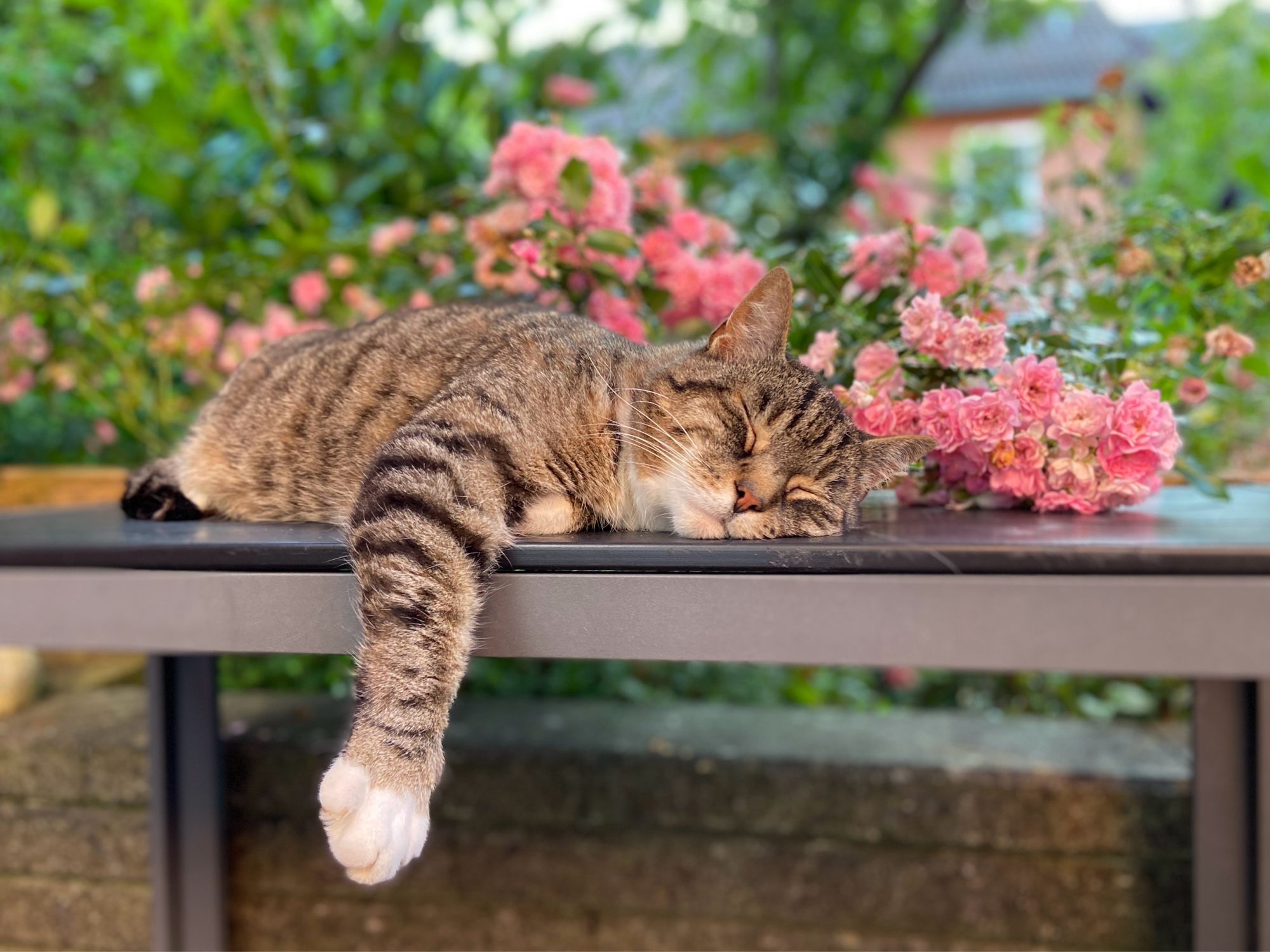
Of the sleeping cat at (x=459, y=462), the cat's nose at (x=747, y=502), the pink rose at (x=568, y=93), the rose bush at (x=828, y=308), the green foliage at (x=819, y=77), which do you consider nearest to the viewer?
the sleeping cat at (x=459, y=462)

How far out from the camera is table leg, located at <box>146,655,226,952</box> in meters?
1.41

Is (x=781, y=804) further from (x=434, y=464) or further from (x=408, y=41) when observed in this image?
(x=408, y=41)

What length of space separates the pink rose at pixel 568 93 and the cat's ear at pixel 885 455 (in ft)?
5.53

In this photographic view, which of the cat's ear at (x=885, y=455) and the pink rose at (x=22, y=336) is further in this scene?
the pink rose at (x=22, y=336)

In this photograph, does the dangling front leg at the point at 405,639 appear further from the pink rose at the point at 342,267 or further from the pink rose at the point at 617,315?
the pink rose at the point at 342,267

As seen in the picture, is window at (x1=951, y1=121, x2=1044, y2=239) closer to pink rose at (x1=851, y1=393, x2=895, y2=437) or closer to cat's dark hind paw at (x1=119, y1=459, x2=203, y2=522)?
pink rose at (x1=851, y1=393, x2=895, y2=437)

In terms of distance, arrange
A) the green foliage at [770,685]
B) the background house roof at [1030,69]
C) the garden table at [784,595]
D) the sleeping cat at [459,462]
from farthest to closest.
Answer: the background house roof at [1030,69] < the green foliage at [770,685] < the sleeping cat at [459,462] < the garden table at [784,595]

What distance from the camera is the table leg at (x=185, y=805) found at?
141 cm

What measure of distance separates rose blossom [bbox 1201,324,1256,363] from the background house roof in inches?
305

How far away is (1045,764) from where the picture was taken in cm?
151

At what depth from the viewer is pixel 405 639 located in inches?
32.0

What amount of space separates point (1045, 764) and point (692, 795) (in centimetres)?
58

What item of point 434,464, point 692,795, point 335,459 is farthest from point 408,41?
point 692,795

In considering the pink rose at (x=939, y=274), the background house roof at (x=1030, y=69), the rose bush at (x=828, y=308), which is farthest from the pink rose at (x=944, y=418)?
the background house roof at (x=1030, y=69)
